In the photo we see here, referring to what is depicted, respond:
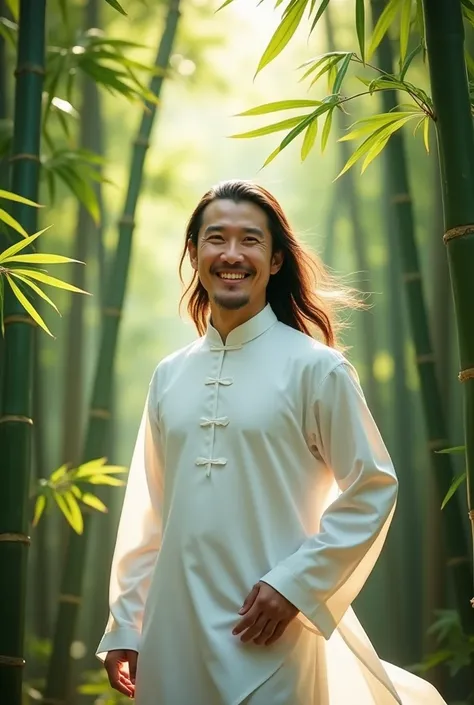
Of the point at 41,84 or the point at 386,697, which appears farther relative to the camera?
the point at 41,84

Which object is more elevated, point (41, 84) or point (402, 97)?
point (402, 97)

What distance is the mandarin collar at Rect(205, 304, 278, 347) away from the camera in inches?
79.4

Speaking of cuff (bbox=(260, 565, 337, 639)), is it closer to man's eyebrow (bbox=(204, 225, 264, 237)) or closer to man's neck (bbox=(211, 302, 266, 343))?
man's neck (bbox=(211, 302, 266, 343))

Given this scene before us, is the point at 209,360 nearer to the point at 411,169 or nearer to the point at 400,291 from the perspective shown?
the point at 400,291

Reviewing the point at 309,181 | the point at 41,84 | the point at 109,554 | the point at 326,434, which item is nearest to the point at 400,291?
the point at 309,181

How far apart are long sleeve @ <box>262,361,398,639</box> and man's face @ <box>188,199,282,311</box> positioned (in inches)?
10.4

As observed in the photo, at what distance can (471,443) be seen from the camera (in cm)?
167

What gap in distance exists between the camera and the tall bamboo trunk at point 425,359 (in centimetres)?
289

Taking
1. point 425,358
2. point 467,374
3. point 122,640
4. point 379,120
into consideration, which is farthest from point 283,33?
point 425,358

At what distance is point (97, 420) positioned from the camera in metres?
3.10

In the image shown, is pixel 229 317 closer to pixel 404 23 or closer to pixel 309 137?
pixel 309 137

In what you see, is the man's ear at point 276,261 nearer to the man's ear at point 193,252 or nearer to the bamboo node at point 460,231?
the man's ear at point 193,252

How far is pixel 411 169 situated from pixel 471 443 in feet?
16.5

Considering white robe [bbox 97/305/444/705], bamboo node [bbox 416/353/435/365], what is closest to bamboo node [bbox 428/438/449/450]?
bamboo node [bbox 416/353/435/365]
